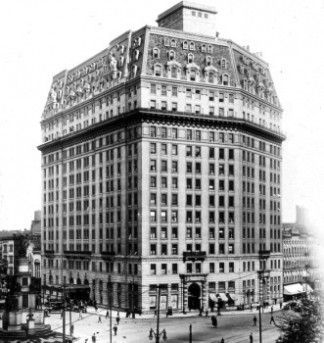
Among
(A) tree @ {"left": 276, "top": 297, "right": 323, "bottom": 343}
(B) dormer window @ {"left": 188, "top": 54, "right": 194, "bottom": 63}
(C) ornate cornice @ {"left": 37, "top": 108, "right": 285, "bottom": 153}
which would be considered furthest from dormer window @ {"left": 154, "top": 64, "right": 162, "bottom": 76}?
(A) tree @ {"left": 276, "top": 297, "right": 323, "bottom": 343}

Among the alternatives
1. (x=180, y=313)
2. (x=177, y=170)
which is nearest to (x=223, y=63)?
(x=177, y=170)

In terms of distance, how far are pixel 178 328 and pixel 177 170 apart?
3129 centimetres

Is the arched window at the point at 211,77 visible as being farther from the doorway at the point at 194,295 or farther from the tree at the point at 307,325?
the tree at the point at 307,325

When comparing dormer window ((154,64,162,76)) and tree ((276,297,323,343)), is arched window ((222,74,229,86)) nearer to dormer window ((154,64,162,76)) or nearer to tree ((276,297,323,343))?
dormer window ((154,64,162,76))

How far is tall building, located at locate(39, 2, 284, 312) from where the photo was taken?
354 ft

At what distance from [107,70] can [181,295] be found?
43.7m

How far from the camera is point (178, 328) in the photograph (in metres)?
86.6

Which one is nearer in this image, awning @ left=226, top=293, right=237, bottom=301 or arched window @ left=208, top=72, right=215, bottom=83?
awning @ left=226, top=293, right=237, bottom=301

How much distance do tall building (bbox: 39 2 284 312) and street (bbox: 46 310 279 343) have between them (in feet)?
29.1

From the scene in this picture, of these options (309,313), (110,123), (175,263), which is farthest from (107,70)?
(309,313)

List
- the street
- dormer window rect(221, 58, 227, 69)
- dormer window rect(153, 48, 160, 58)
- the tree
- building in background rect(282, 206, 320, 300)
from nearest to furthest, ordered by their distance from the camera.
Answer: the tree → the street → dormer window rect(153, 48, 160, 58) → dormer window rect(221, 58, 227, 69) → building in background rect(282, 206, 320, 300)

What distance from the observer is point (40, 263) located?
509ft

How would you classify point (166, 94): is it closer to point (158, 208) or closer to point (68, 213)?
point (158, 208)

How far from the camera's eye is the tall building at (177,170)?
10800 centimetres
